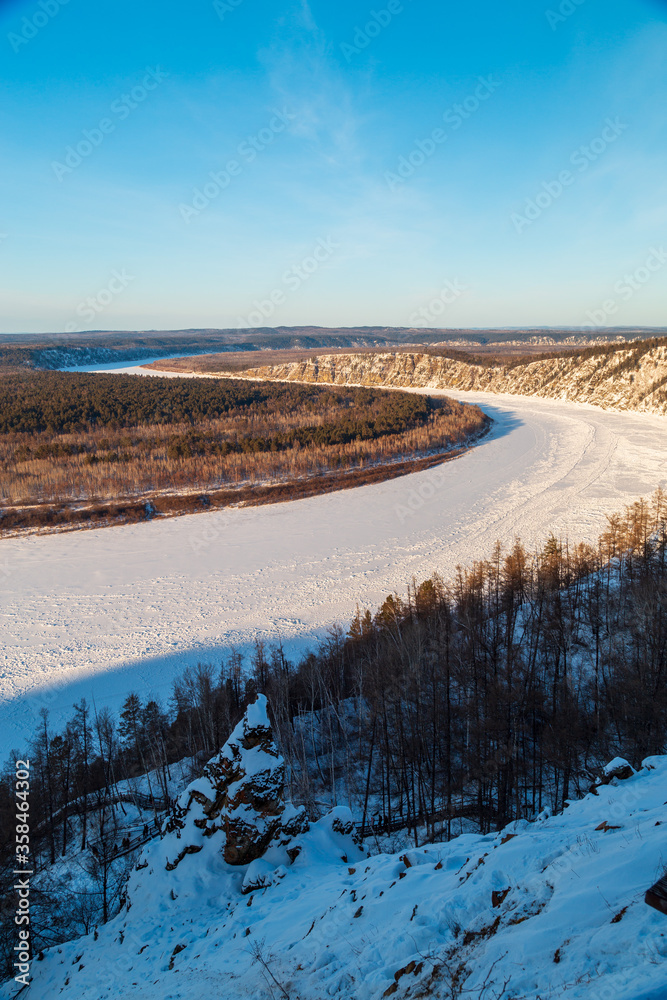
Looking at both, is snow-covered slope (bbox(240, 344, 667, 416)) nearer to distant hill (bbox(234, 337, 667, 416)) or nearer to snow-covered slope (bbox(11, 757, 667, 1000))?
distant hill (bbox(234, 337, 667, 416))

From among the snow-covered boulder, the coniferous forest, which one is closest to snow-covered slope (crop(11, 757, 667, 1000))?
the snow-covered boulder

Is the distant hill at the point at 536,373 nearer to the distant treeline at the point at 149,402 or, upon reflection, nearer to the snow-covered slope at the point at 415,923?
the distant treeline at the point at 149,402

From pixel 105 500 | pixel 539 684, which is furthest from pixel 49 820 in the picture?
pixel 105 500

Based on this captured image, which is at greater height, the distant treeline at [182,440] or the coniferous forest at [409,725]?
the distant treeline at [182,440]

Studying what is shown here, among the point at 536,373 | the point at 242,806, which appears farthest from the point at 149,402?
the point at 242,806

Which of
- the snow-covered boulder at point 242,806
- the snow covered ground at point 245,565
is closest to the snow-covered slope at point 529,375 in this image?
the snow covered ground at point 245,565
